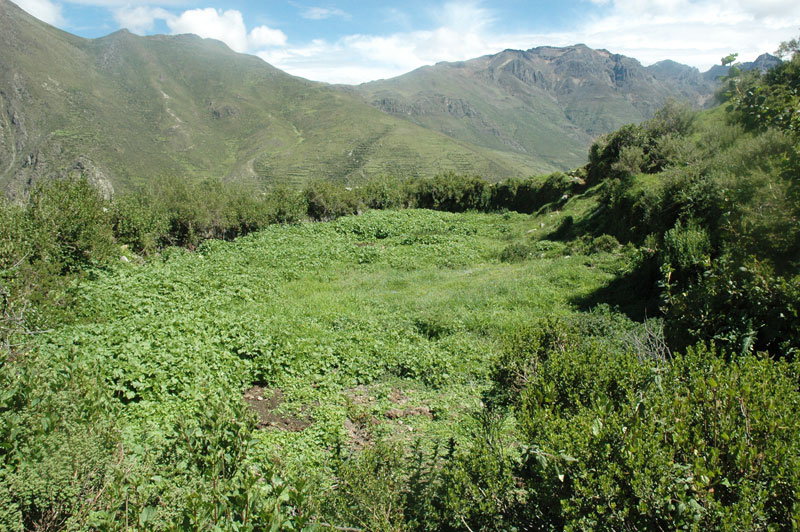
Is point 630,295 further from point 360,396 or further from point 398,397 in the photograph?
point 360,396

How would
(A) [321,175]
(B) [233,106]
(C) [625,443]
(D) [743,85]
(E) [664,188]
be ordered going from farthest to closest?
(B) [233,106]
(A) [321,175]
(E) [664,188]
(D) [743,85]
(C) [625,443]

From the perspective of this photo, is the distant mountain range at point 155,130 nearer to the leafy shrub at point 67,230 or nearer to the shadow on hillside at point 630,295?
the leafy shrub at point 67,230

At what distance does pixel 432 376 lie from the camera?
8188 millimetres

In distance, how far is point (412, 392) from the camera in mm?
7719

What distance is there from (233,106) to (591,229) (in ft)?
644

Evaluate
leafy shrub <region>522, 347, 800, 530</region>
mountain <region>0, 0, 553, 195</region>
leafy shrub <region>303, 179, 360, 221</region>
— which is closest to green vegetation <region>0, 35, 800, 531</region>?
leafy shrub <region>522, 347, 800, 530</region>

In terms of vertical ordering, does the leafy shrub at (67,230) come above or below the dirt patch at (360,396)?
above

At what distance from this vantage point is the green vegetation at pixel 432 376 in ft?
9.70

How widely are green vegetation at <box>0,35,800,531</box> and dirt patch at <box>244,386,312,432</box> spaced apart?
5 cm

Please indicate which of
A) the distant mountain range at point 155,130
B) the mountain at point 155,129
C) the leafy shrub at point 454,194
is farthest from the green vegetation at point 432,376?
the mountain at point 155,129

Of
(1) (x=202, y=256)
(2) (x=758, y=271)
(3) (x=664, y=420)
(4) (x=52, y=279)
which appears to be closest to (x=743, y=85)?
(2) (x=758, y=271)

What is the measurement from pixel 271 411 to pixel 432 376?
3124mm

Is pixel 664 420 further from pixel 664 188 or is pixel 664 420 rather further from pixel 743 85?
pixel 664 188

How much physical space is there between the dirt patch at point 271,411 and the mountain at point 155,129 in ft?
316
